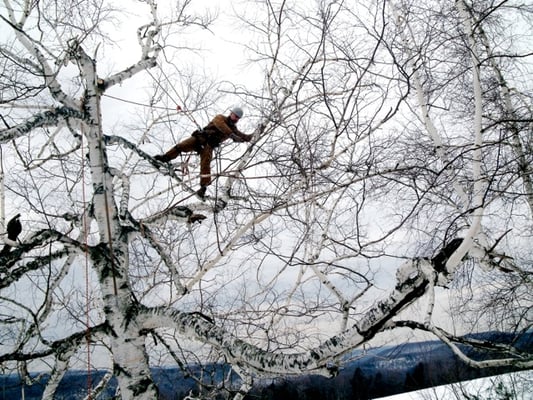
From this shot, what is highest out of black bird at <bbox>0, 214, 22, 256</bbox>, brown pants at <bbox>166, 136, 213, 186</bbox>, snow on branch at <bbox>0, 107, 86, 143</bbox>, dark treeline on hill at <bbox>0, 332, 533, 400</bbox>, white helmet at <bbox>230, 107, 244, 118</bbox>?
white helmet at <bbox>230, 107, 244, 118</bbox>

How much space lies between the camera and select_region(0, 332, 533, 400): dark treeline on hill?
461cm

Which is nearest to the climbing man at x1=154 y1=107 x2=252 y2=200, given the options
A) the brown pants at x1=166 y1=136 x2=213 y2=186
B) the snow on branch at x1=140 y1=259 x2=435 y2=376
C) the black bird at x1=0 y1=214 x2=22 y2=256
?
the brown pants at x1=166 y1=136 x2=213 y2=186

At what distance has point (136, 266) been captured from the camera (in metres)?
5.76

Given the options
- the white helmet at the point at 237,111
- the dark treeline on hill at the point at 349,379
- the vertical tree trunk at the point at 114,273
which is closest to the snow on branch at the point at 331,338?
the vertical tree trunk at the point at 114,273

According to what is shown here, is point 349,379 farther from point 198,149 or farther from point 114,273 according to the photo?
point 114,273

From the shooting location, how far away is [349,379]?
38.9 meters

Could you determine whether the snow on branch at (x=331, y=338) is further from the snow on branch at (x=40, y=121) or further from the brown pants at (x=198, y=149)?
the brown pants at (x=198, y=149)

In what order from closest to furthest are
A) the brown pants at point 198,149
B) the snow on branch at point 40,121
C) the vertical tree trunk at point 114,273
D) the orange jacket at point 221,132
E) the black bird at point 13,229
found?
the snow on branch at point 40,121 → the vertical tree trunk at point 114,273 → the black bird at point 13,229 → the orange jacket at point 221,132 → the brown pants at point 198,149

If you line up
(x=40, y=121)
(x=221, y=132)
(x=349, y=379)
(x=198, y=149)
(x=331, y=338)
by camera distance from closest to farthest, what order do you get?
(x=331, y=338) → (x=40, y=121) → (x=221, y=132) → (x=198, y=149) → (x=349, y=379)

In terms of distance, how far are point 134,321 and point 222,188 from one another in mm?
1694

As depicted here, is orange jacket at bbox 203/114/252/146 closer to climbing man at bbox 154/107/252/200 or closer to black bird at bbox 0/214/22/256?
climbing man at bbox 154/107/252/200

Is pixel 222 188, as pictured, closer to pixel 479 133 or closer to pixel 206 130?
pixel 206 130

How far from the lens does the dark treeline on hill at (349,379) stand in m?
4.61

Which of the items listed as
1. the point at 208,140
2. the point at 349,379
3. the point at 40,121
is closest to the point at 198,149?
the point at 208,140
